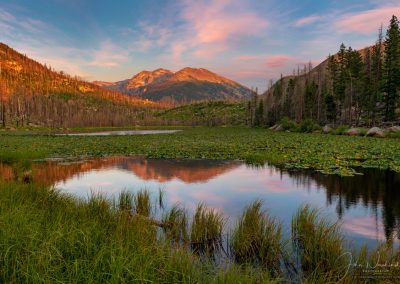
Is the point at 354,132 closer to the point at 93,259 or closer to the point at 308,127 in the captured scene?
the point at 308,127

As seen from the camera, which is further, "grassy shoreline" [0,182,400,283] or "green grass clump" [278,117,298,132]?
"green grass clump" [278,117,298,132]

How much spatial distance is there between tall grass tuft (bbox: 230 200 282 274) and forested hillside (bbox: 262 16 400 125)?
6431cm

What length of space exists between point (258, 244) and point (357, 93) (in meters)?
75.9

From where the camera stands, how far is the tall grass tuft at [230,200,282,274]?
863cm

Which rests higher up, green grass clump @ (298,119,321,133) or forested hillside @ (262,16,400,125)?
forested hillside @ (262,16,400,125)

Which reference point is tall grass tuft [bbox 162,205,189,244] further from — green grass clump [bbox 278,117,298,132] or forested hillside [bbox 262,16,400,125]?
green grass clump [bbox 278,117,298,132]

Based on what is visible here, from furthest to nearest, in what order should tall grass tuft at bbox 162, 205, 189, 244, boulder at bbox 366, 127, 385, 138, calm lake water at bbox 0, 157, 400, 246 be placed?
boulder at bbox 366, 127, 385, 138, calm lake water at bbox 0, 157, 400, 246, tall grass tuft at bbox 162, 205, 189, 244

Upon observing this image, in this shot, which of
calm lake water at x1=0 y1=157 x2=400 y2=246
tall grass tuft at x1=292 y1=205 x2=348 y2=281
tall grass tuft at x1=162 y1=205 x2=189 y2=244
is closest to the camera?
tall grass tuft at x1=292 y1=205 x2=348 y2=281

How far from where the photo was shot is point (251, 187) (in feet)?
63.7

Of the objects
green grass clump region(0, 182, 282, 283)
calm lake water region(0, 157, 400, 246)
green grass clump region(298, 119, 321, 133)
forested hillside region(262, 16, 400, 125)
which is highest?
forested hillside region(262, 16, 400, 125)

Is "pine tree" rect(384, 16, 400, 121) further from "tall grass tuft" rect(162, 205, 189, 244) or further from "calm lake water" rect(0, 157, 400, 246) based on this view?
"tall grass tuft" rect(162, 205, 189, 244)

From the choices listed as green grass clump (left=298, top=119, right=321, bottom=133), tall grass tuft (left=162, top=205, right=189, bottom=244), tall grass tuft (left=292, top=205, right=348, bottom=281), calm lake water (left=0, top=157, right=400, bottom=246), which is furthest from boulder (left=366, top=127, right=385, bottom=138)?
tall grass tuft (left=162, top=205, right=189, bottom=244)

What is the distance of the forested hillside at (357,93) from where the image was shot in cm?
6406

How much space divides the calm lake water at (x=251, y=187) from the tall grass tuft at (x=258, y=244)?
73.8 inches
